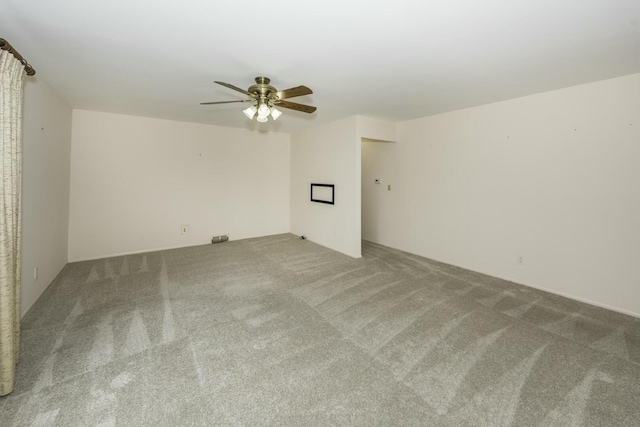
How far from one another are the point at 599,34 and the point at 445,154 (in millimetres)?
2311

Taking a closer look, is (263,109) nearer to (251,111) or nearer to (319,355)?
(251,111)

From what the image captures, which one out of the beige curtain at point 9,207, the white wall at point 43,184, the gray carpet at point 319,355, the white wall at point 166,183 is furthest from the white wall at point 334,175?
the white wall at point 43,184

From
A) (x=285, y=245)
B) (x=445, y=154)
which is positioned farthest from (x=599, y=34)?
(x=285, y=245)

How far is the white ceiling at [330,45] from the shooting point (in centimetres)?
170

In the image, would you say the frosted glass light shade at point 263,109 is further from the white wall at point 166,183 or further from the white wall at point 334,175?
the white wall at point 166,183

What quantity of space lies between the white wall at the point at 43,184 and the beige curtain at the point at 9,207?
3.77 feet

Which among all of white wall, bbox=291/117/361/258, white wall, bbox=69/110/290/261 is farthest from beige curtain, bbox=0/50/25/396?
white wall, bbox=291/117/361/258

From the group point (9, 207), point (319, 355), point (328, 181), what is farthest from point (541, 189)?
point (9, 207)

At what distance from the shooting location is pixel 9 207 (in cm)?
171

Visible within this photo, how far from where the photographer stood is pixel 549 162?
319 centimetres

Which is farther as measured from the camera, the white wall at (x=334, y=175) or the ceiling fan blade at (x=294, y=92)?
the white wall at (x=334, y=175)

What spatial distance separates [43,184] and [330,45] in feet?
12.1

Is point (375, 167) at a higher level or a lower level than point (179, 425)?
higher

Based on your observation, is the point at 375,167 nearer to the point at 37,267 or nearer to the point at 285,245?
the point at 285,245
